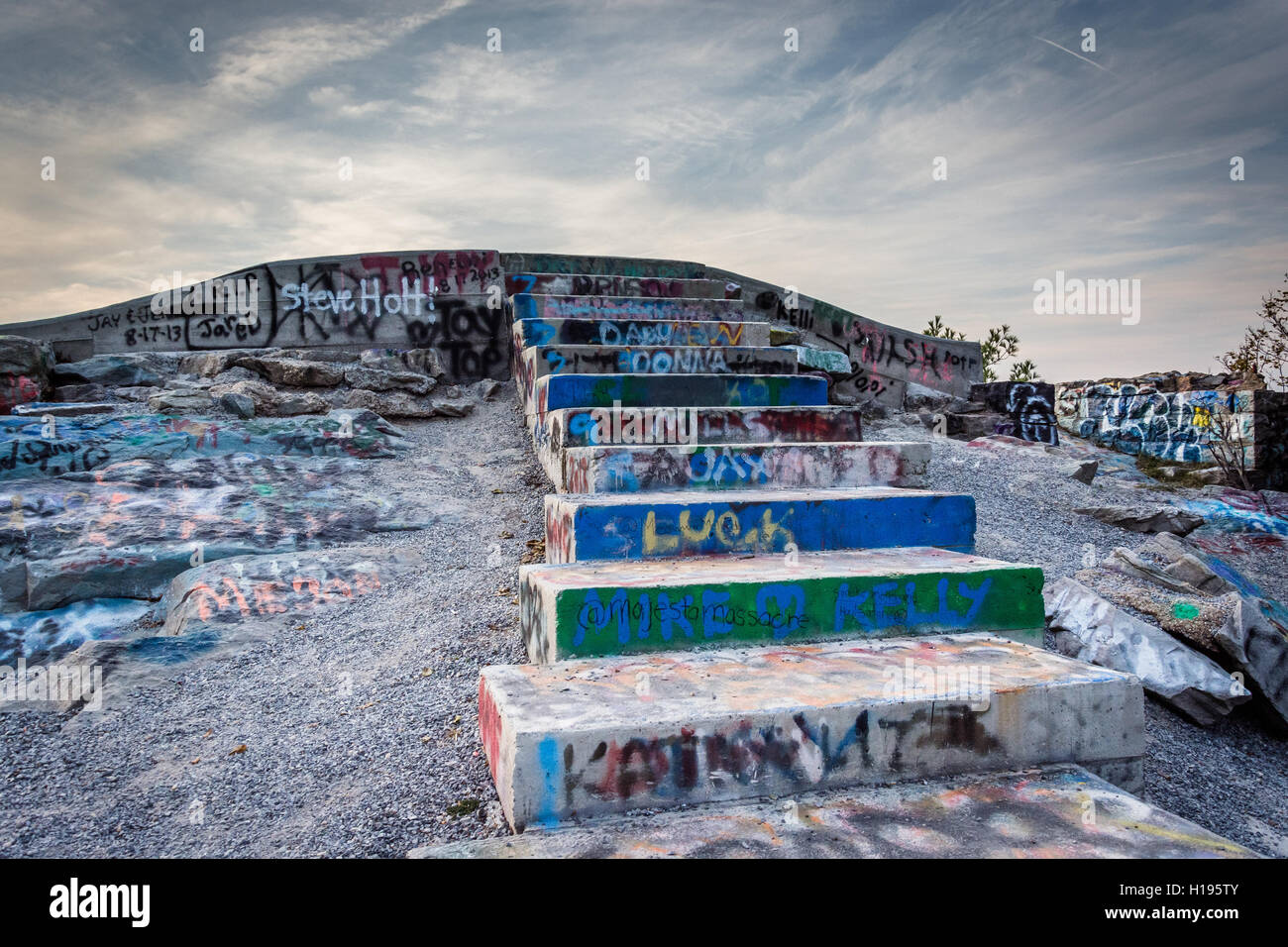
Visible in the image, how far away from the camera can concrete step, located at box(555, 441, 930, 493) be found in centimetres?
432

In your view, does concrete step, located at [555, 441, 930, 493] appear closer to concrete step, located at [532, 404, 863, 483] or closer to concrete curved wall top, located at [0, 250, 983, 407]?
concrete step, located at [532, 404, 863, 483]

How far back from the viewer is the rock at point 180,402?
690 cm

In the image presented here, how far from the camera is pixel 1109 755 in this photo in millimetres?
2359

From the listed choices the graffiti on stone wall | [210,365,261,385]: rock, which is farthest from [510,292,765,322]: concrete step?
the graffiti on stone wall

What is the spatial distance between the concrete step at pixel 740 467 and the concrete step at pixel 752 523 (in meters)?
0.34

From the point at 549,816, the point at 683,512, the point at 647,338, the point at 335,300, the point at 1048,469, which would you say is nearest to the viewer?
the point at 549,816

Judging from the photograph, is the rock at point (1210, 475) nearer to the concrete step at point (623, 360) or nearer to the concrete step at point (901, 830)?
the concrete step at point (623, 360)

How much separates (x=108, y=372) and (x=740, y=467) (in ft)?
24.0

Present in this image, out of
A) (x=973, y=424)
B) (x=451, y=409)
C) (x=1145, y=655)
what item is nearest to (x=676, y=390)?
(x=451, y=409)

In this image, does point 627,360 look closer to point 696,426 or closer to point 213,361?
point 696,426

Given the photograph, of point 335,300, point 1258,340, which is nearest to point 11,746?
point 335,300

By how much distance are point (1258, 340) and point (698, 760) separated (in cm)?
1813

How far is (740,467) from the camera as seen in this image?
446 centimetres

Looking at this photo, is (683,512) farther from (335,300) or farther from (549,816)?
(335,300)
